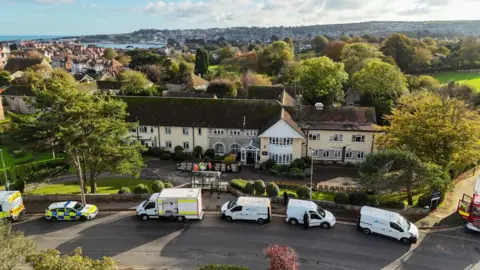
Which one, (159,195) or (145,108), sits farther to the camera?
(145,108)

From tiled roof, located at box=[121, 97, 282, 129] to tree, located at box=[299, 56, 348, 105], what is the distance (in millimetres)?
17773

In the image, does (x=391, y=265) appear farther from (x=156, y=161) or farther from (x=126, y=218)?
(x=156, y=161)

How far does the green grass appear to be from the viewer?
33219mm

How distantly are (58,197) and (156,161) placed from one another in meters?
14.0

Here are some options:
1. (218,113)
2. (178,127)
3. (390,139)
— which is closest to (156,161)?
(178,127)

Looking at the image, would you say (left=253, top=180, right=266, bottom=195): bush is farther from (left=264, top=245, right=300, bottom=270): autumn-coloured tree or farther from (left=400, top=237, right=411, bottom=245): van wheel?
(left=264, top=245, right=300, bottom=270): autumn-coloured tree

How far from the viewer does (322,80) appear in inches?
2324

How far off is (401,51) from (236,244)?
7997 centimetres

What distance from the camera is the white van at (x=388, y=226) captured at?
2350 cm

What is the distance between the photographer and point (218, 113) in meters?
44.1

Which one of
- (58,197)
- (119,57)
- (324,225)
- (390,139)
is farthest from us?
(119,57)

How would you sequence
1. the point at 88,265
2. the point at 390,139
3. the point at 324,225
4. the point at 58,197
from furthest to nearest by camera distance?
the point at 390,139, the point at 58,197, the point at 324,225, the point at 88,265

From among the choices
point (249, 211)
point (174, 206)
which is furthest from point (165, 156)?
point (249, 211)

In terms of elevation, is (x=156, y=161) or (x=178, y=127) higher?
(x=178, y=127)
